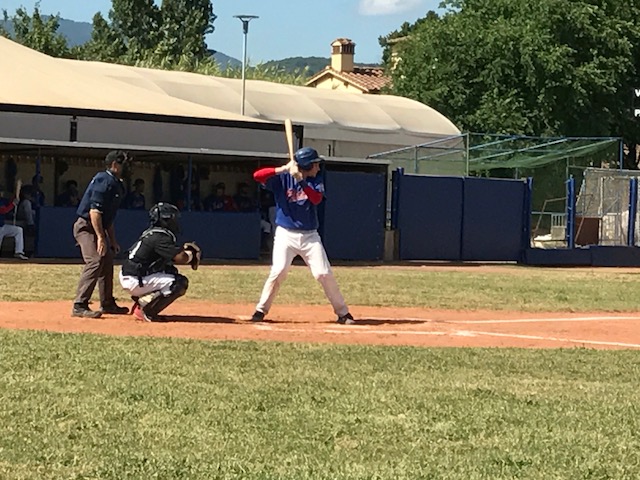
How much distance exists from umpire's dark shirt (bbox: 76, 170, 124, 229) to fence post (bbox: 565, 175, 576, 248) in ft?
67.6

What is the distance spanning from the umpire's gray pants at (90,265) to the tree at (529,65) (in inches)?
1435

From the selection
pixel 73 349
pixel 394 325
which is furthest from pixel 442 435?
pixel 394 325

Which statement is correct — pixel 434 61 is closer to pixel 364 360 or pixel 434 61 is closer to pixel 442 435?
pixel 364 360

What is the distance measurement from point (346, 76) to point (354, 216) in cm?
4898

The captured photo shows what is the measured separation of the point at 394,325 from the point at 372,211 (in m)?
16.7

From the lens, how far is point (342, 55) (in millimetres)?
85812

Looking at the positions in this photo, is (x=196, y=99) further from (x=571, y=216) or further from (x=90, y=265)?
(x=90, y=265)

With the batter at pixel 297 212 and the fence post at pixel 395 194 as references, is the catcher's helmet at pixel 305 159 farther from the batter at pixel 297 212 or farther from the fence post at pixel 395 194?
the fence post at pixel 395 194

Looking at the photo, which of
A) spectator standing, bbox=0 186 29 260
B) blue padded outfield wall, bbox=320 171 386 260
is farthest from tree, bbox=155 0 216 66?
spectator standing, bbox=0 186 29 260

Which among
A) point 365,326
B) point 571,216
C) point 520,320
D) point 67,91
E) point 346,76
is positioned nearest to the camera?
point 365,326

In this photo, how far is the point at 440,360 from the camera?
407 inches

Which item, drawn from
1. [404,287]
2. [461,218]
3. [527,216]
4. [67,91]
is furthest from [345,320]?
[527,216]

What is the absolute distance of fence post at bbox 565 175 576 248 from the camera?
3192cm

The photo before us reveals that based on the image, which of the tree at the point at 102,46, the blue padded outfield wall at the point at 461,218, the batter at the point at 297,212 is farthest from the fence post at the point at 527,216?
the tree at the point at 102,46
